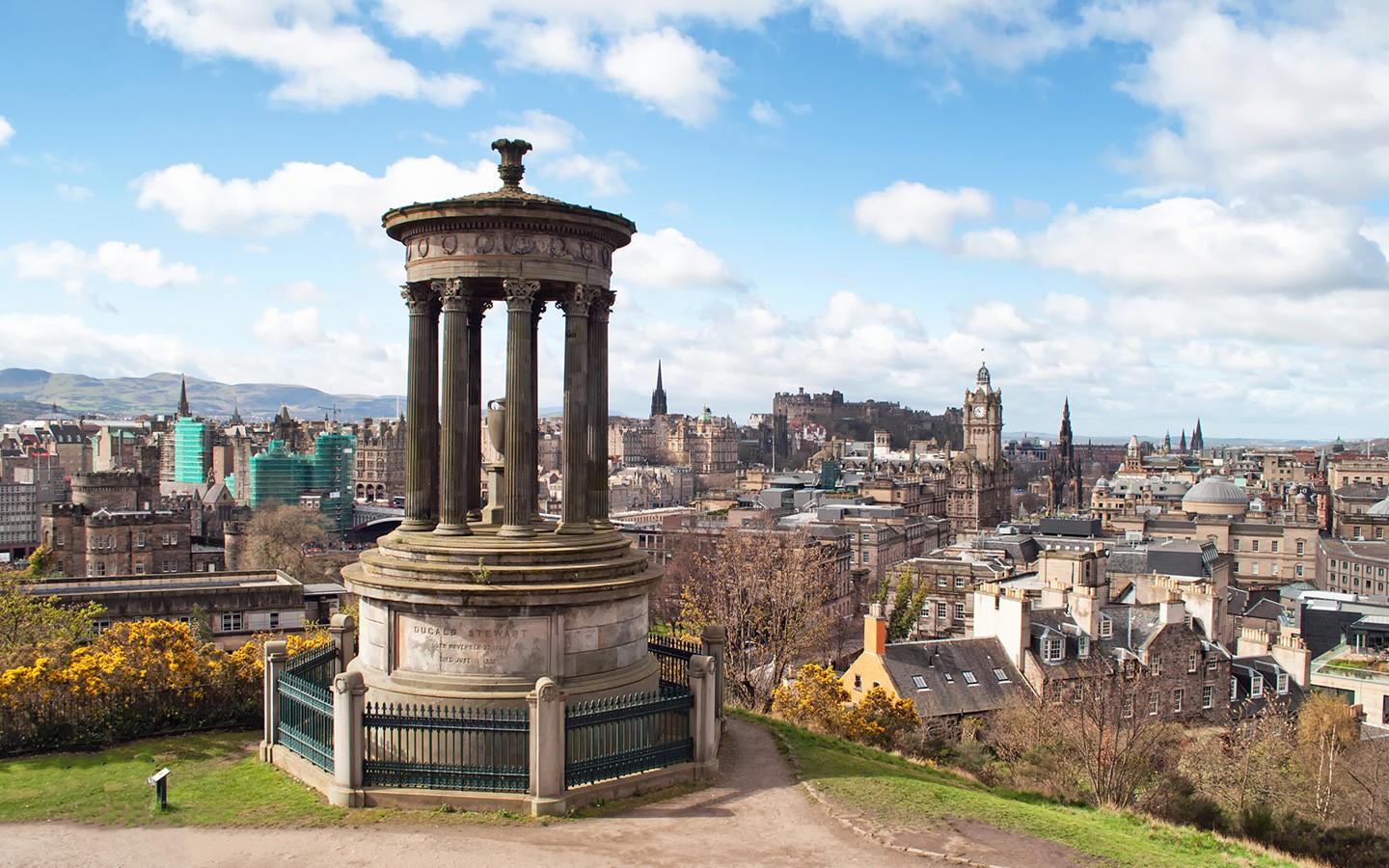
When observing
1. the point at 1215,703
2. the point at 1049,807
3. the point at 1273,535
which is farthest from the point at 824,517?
the point at 1049,807

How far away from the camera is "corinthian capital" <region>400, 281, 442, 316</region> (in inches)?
746

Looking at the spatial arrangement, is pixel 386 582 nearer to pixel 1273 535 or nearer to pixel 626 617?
pixel 626 617

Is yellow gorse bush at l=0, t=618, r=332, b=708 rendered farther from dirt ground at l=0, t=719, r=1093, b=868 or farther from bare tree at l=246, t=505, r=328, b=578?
bare tree at l=246, t=505, r=328, b=578

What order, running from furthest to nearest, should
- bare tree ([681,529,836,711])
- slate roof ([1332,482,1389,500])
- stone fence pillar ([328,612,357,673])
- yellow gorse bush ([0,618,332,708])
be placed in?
slate roof ([1332,482,1389,500])
bare tree ([681,529,836,711])
stone fence pillar ([328,612,357,673])
yellow gorse bush ([0,618,332,708])

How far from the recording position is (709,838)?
575 inches

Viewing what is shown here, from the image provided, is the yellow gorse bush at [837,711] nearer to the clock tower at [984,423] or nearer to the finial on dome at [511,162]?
A: the finial on dome at [511,162]

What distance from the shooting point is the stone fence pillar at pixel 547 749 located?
15273 mm

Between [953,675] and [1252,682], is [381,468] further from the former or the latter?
[1252,682]

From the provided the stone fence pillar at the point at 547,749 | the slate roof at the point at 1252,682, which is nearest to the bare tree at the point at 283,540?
the slate roof at the point at 1252,682

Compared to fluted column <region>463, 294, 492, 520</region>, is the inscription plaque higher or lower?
lower

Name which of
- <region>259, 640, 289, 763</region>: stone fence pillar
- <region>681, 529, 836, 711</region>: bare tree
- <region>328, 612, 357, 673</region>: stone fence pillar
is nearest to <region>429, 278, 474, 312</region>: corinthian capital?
<region>328, 612, 357, 673</region>: stone fence pillar

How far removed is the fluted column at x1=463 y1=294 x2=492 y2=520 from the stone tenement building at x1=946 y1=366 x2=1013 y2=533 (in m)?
118

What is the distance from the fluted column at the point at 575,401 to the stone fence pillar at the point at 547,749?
3.76m

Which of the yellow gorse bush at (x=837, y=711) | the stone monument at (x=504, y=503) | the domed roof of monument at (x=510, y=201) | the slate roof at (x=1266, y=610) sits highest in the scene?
the domed roof of monument at (x=510, y=201)
